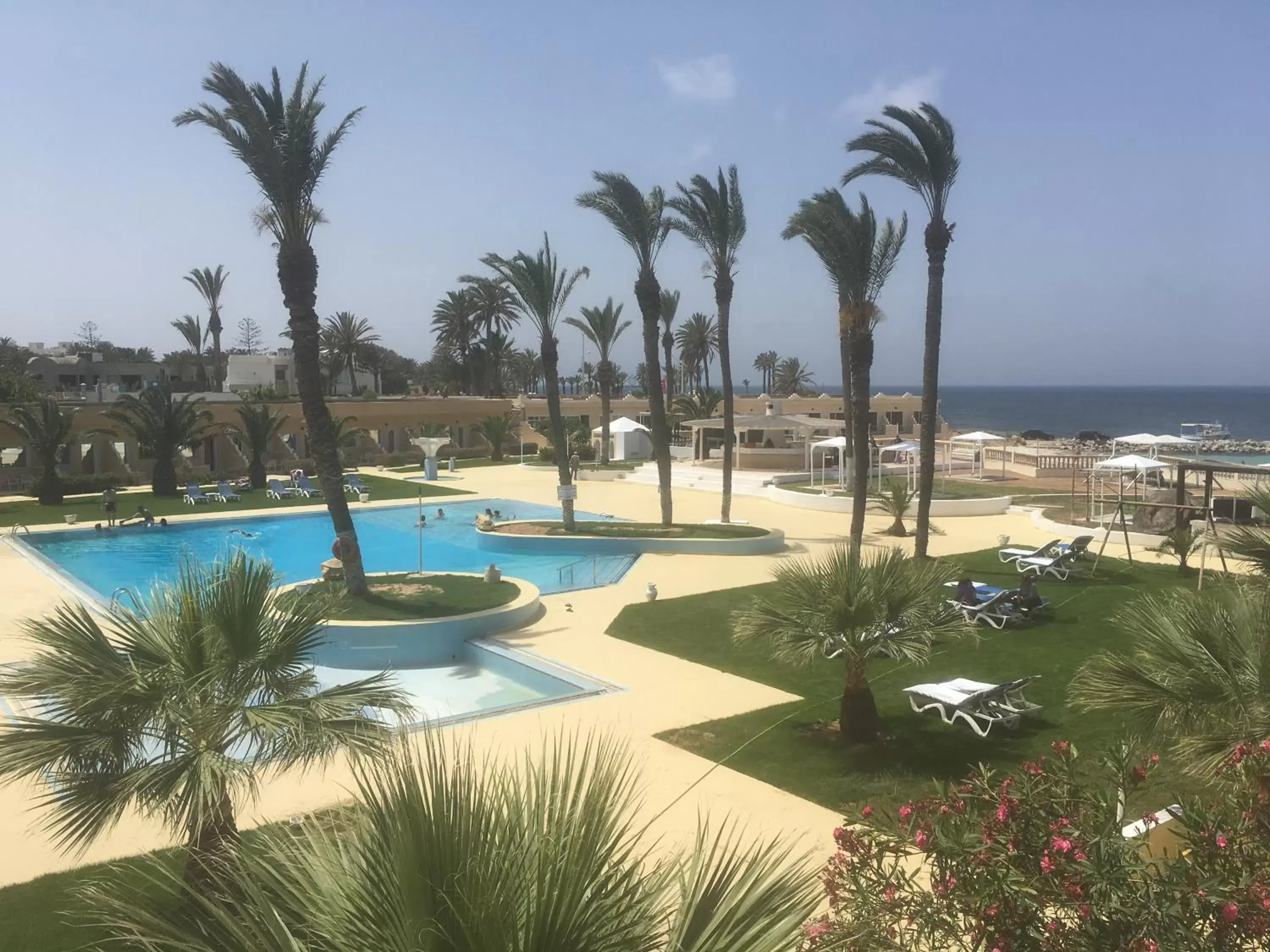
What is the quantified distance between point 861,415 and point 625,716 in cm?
1123

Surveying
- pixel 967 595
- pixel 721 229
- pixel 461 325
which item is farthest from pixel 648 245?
pixel 461 325

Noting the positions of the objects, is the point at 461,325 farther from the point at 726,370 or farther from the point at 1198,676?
the point at 1198,676

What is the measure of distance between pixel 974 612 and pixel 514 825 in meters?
12.3

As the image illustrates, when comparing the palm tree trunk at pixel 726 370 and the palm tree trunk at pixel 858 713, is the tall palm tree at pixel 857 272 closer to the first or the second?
the palm tree trunk at pixel 726 370

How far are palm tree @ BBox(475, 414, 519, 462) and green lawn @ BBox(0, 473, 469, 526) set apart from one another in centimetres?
1164

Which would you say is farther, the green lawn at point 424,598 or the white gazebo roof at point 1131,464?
the white gazebo roof at point 1131,464

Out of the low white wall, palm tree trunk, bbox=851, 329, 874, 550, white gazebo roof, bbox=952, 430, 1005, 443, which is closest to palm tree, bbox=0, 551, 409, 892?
palm tree trunk, bbox=851, 329, 874, 550

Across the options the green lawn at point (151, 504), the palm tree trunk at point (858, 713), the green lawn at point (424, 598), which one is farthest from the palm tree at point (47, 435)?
the palm tree trunk at point (858, 713)

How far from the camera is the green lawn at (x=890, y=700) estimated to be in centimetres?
859

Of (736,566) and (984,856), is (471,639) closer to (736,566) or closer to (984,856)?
(736,566)

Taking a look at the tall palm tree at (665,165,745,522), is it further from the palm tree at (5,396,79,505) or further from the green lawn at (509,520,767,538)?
the palm tree at (5,396,79,505)

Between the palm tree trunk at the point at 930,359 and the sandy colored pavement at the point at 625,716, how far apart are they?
8.77ft

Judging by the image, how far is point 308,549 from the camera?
955 inches

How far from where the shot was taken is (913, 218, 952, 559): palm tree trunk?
18.8 meters
